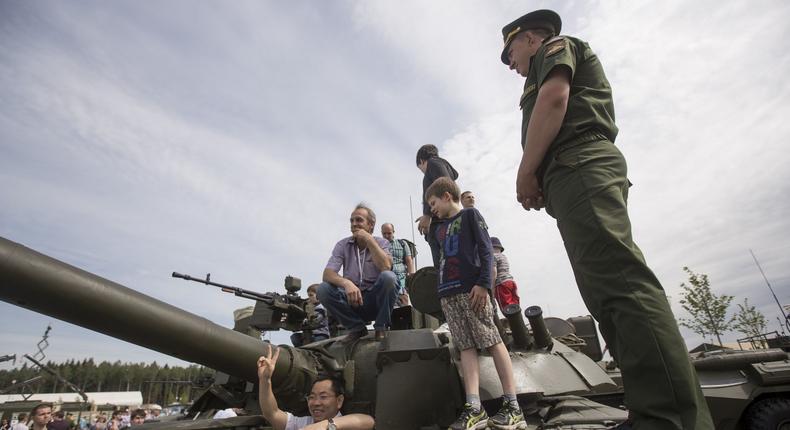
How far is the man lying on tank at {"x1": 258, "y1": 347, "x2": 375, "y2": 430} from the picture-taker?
3.21 meters

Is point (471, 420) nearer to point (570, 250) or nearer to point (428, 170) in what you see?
point (570, 250)

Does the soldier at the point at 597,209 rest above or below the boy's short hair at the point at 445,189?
below

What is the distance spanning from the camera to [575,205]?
188cm

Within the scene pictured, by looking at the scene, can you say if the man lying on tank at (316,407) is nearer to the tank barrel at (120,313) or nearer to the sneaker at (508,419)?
the tank barrel at (120,313)

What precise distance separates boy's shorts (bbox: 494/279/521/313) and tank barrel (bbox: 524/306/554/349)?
1.61 metres

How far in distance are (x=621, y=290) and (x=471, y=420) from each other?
1588 mm

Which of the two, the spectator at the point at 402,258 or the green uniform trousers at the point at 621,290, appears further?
the spectator at the point at 402,258

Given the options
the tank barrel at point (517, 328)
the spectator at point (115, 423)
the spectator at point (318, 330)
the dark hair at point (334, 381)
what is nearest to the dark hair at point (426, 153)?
the tank barrel at point (517, 328)

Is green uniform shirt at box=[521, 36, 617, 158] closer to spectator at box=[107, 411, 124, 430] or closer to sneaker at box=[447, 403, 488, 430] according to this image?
sneaker at box=[447, 403, 488, 430]

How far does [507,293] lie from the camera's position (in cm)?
591

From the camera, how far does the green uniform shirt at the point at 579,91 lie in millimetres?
2076

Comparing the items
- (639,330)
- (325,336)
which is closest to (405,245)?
(325,336)

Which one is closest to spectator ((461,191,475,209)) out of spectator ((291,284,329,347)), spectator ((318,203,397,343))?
spectator ((318,203,397,343))

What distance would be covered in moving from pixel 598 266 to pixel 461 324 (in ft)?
5.56
